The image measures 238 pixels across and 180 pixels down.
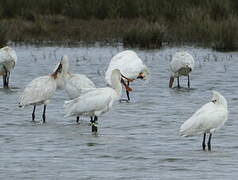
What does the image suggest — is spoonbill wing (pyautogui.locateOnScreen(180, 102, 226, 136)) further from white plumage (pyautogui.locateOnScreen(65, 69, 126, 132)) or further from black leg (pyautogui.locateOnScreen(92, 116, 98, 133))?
black leg (pyautogui.locateOnScreen(92, 116, 98, 133))

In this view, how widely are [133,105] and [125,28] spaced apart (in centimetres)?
1366

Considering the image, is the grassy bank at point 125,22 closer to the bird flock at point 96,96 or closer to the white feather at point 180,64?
the white feather at point 180,64

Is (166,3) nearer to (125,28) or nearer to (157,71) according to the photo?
(125,28)

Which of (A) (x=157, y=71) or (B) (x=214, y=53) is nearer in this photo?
(A) (x=157, y=71)

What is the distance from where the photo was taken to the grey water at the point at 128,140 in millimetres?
9391

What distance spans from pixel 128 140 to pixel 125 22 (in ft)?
63.9

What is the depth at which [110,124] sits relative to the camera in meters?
13.3

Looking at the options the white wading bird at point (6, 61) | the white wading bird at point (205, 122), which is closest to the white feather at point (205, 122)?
the white wading bird at point (205, 122)

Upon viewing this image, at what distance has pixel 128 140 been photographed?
11.6 m

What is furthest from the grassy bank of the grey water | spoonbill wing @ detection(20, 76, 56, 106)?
spoonbill wing @ detection(20, 76, 56, 106)

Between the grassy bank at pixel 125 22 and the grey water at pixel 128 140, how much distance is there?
6.03m

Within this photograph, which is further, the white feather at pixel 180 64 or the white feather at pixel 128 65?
the white feather at pixel 180 64

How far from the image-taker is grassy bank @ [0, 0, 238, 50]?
85.7 feet

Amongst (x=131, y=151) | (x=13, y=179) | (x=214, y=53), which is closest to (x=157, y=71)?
(x=214, y=53)
